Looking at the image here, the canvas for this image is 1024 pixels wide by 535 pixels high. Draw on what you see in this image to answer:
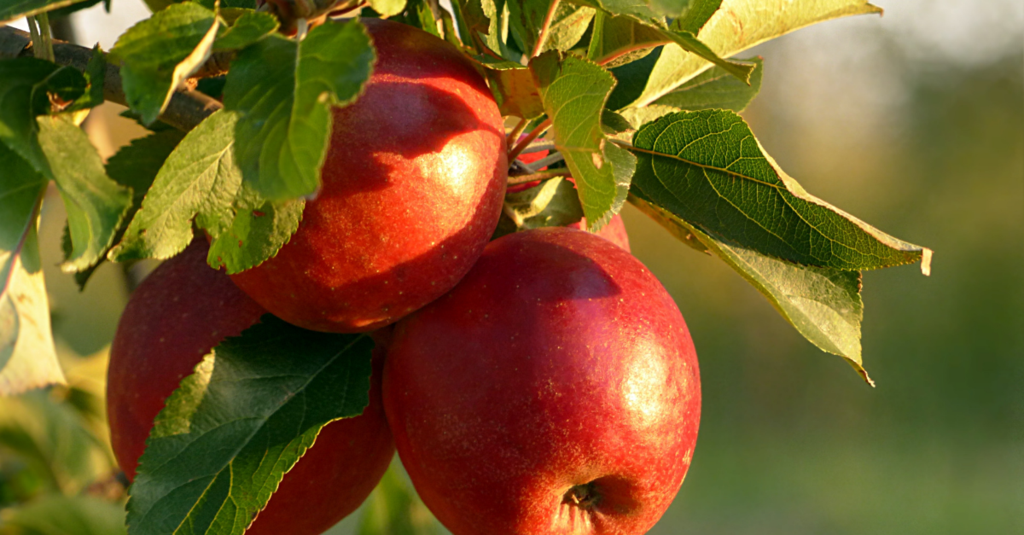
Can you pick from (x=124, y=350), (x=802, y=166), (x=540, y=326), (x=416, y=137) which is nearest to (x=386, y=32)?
(x=416, y=137)

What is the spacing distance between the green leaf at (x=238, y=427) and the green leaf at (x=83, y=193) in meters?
0.14

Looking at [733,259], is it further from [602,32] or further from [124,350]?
[124,350]

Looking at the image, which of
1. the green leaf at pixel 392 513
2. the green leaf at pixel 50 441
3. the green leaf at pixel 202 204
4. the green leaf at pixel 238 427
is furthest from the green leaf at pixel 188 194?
the green leaf at pixel 50 441

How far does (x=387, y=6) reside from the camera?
1.25 ft

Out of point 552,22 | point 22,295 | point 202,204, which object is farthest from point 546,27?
point 22,295

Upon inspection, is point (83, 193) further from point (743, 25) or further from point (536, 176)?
point (743, 25)

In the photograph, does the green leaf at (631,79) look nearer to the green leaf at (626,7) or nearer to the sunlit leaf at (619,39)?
the sunlit leaf at (619,39)

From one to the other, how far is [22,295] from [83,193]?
0.13 metres

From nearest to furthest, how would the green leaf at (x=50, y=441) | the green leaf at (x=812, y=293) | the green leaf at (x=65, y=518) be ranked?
the green leaf at (x=812, y=293)
the green leaf at (x=65, y=518)
the green leaf at (x=50, y=441)

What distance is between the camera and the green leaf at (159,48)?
323mm

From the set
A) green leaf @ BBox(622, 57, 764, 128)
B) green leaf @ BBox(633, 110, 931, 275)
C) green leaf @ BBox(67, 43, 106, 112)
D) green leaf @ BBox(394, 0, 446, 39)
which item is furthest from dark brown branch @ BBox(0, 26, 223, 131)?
green leaf @ BBox(622, 57, 764, 128)

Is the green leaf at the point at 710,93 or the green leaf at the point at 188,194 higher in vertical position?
the green leaf at the point at 188,194

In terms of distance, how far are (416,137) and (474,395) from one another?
151mm

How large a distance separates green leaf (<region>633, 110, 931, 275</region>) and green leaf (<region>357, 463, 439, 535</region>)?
605 millimetres
